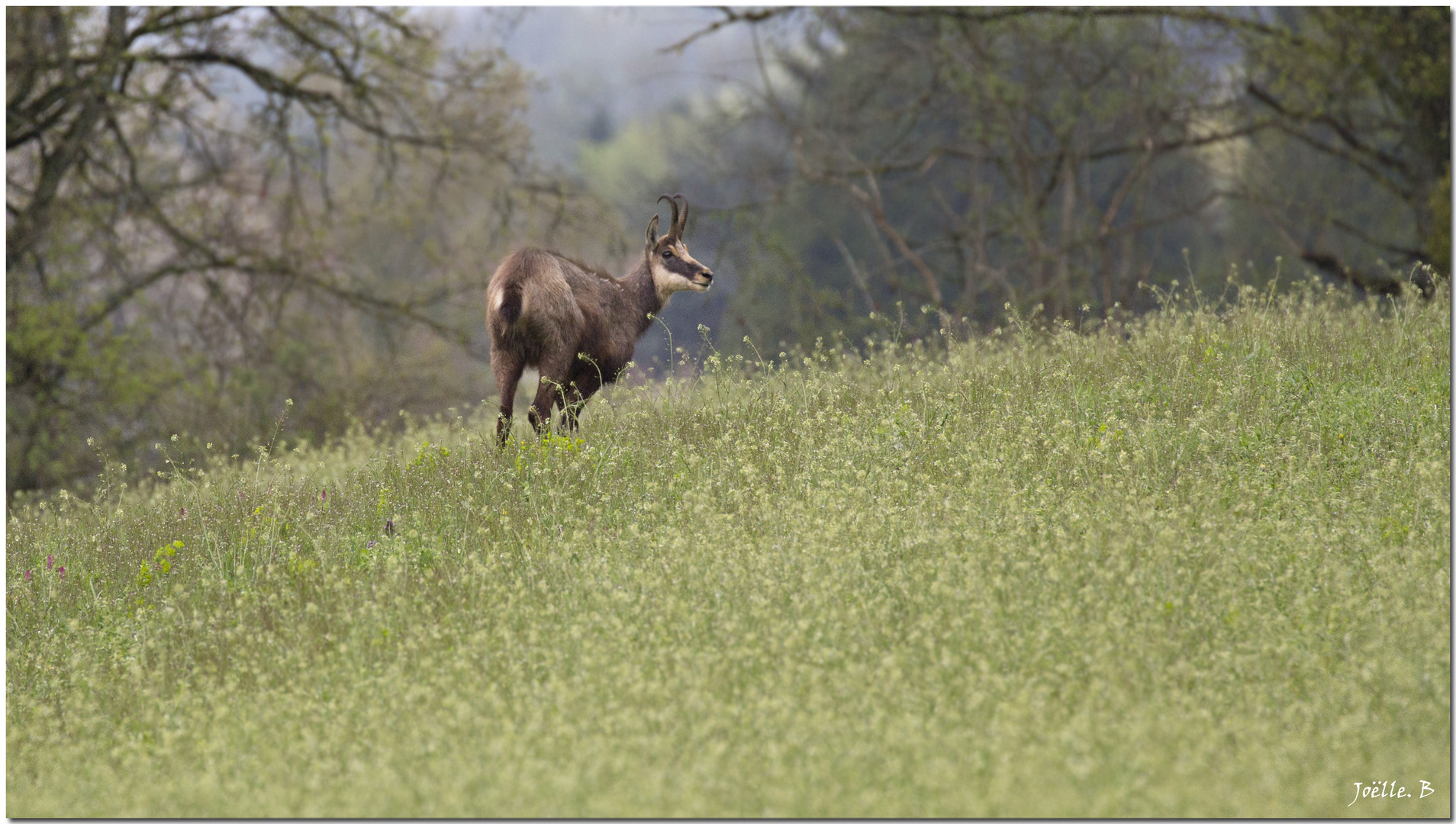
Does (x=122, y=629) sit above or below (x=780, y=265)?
below

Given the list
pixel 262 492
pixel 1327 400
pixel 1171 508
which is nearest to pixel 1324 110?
pixel 1327 400

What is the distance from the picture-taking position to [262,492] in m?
7.31

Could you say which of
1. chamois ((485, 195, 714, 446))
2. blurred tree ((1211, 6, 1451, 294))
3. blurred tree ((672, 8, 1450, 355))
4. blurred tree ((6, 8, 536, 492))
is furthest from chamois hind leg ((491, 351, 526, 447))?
blurred tree ((1211, 6, 1451, 294))

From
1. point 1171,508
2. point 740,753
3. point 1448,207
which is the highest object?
point 1448,207

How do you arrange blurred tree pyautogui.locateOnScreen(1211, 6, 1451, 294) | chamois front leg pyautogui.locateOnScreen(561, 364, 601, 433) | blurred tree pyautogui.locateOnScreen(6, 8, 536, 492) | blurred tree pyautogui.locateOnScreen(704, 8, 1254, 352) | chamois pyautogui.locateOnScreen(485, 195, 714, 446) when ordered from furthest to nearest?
blurred tree pyautogui.locateOnScreen(704, 8, 1254, 352) → blurred tree pyautogui.locateOnScreen(1211, 6, 1451, 294) → blurred tree pyautogui.locateOnScreen(6, 8, 536, 492) → chamois front leg pyautogui.locateOnScreen(561, 364, 601, 433) → chamois pyautogui.locateOnScreen(485, 195, 714, 446)

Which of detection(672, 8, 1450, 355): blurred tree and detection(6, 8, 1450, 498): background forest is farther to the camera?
detection(672, 8, 1450, 355): blurred tree

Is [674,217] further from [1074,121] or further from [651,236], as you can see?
[1074,121]

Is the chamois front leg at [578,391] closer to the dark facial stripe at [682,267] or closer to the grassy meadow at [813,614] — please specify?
the grassy meadow at [813,614]

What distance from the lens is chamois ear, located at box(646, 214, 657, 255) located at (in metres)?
7.98

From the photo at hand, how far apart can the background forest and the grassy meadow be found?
12.3 ft

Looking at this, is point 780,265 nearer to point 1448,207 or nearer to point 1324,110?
point 1324,110

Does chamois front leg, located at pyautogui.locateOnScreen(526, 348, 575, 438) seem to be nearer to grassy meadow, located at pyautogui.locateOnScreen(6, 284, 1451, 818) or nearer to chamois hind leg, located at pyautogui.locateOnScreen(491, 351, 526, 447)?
chamois hind leg, located at pyautogui.locateOnScreen(491, 351, 526, 447)

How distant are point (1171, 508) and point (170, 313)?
47.9 feet

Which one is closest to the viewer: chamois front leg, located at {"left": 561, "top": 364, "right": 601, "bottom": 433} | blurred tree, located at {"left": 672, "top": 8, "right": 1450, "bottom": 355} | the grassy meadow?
the grassy meadow
